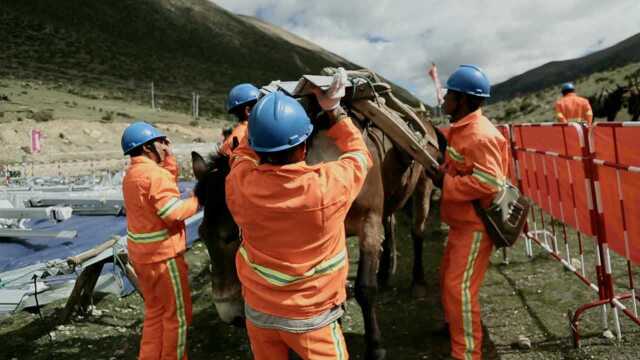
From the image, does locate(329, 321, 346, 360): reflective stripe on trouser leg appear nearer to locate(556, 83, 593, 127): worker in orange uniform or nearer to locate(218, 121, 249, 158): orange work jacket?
locate(218, 121, 249, 158): orange work jacket

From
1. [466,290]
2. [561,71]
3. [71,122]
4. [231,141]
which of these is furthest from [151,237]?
[561,71]

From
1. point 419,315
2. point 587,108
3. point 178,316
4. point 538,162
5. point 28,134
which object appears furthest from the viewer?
point 28,134

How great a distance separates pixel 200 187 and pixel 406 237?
5.81 m

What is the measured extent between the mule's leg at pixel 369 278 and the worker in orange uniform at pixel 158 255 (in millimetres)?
1428

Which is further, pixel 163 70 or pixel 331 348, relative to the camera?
pixel 163 70

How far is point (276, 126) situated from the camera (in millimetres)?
2334

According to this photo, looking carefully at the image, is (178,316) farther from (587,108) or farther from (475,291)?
(587,108)

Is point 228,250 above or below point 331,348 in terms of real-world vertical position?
above

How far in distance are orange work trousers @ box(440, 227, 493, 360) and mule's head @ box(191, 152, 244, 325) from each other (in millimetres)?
1540

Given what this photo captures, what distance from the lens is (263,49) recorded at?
87562mm

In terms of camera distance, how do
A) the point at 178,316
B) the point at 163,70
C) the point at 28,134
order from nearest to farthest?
the point at 178,316 < the point at 28,134 < the point at 163,70

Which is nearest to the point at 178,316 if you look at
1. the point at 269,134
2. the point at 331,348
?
the point at 331,348

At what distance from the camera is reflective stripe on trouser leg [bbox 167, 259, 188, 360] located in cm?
388

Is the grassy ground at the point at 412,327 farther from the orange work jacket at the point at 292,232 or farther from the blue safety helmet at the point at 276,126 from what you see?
the blue safety helmet at the point at 276,126
